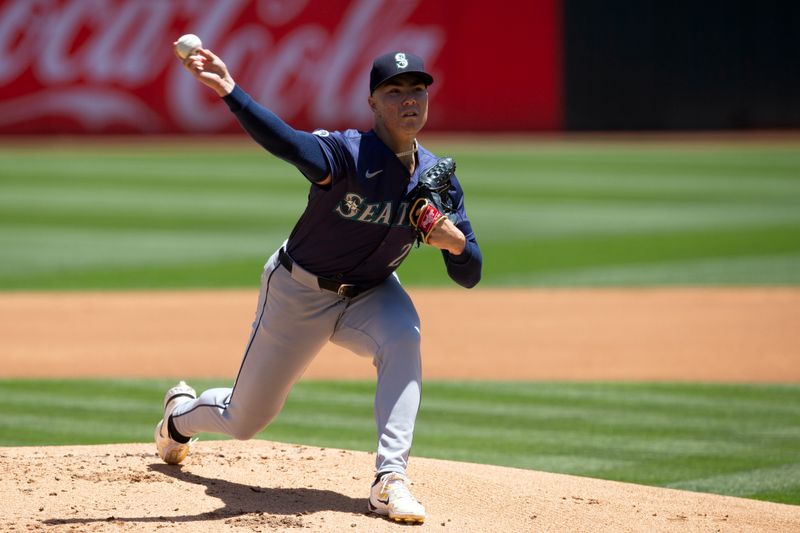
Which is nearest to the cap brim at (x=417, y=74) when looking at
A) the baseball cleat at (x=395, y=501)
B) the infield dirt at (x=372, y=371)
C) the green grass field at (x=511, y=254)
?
the baseball cleat at (x=395, y=501)

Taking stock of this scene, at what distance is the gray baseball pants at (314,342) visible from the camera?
5.05 m

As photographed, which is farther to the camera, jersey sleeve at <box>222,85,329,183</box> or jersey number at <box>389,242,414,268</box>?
jersey number at <box>389,242,414,268</box>

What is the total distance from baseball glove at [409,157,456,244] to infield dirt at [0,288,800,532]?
45.1 inches

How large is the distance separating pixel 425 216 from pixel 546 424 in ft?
10.3

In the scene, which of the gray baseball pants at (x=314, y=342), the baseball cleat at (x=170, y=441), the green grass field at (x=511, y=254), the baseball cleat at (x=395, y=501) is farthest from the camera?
the green grass field at (x=511, y=254)

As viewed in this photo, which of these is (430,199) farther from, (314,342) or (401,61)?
(314,342)

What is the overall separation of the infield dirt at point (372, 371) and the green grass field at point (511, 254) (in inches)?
23.7

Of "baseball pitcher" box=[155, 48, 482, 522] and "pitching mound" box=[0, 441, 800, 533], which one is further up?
"baseball pitcher" box=[155, 48, 482, 522]

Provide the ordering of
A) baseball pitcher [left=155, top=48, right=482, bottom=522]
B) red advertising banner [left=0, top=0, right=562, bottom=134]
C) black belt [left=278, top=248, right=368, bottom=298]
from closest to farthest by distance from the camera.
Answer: baseball pitcher [left=155, top=48, right=482, bottom=522] < black belt [left=278, top=248, right=368, bottom=298] < red advertising banner [left=0, top=0, right=562, bottom=134]

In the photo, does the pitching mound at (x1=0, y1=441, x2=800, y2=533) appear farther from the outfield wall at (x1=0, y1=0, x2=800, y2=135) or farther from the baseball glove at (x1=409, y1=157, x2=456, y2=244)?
the outfield wall at (x1=0, y1=0, x2=800, y2=135)

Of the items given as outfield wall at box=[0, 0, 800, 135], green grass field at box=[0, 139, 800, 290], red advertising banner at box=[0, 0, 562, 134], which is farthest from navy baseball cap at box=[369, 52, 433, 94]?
outfield wall at box=[0, 0, 800, 135]

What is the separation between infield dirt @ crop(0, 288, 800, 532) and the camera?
4.98 meters

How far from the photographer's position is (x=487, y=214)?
18.9m

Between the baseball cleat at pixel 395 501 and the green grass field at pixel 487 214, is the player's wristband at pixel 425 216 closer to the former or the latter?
the baseball cleat at pixel 395 501
